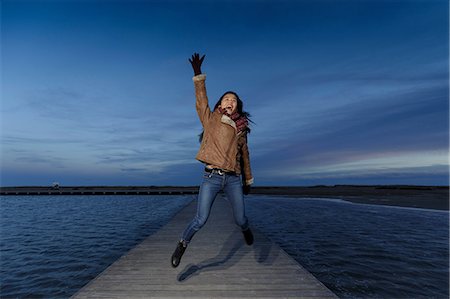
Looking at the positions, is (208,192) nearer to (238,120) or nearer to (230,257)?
(238,120)

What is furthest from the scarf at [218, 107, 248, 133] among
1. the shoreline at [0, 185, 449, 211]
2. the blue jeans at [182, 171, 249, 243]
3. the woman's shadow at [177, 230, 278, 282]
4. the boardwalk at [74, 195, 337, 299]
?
the shoreline at [0, 185, 449, 211]

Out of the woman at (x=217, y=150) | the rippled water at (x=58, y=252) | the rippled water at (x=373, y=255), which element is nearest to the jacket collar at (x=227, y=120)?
the woman at (x=217, y=150)

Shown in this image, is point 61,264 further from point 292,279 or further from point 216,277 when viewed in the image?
point 292,279

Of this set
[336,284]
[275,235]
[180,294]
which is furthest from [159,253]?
[275,235]

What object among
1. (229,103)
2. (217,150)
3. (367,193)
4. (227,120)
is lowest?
(367,193)

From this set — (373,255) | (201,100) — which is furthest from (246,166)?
(373,255)

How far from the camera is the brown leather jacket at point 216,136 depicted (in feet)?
11.2

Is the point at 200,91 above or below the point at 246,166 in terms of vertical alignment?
above

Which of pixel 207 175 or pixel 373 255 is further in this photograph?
pixel 373 255

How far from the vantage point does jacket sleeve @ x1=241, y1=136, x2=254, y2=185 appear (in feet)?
12.5

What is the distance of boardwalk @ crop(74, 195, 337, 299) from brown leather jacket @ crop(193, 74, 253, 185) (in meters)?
1.56

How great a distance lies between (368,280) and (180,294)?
4562mm

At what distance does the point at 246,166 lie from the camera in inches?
152

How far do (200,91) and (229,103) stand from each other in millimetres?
425
